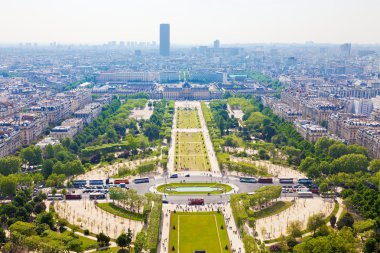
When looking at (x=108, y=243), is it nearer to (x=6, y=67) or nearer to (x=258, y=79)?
(x=258, y=79)

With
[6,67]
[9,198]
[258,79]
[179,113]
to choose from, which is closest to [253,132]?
[179,113]

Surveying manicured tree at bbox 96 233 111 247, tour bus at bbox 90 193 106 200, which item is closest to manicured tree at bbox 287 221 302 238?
manicured tree at bbox 96 233 111 247

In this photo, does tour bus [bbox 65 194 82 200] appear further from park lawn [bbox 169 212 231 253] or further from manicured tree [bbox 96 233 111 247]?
manicured tree [bbox 96 233 111 247]

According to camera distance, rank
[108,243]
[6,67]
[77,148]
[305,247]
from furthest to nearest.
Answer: [6,67], [77,148], [108,243], [305,247]

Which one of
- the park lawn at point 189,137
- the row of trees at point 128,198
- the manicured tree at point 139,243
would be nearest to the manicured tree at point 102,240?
the manicured tree at point 139,243

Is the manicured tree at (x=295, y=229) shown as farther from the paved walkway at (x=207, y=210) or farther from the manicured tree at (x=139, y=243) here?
the manicured tree at (x=139, y=243)

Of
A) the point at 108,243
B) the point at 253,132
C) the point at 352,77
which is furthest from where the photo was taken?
the point at 352,77
